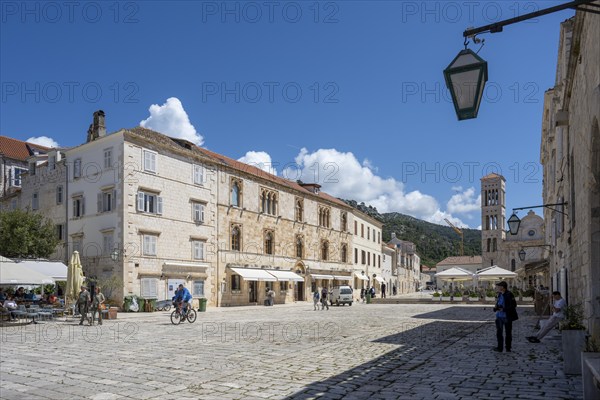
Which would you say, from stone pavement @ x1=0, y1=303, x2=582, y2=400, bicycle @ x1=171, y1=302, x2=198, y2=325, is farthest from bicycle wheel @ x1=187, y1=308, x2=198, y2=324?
stone pavement @ x1=0, y1=303, x2=582, y2=400

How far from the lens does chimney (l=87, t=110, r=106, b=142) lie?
1309 inches

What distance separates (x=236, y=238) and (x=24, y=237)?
548 inches

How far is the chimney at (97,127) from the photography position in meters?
33.2

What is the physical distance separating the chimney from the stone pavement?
19511 mm

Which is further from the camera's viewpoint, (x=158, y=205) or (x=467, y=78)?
(x=158, y=205)

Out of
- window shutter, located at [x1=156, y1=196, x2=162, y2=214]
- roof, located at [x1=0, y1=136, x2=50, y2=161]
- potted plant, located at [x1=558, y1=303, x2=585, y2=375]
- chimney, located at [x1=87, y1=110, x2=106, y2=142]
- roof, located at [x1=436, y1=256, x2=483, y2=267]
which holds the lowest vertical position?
roof, located at [x1=436, y1=256, x2=483, y2=267]

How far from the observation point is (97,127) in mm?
33312

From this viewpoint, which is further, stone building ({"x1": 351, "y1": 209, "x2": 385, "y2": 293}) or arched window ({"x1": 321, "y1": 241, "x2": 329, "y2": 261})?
stone building ({"x1": 351, "y1": 209, "x2": 385, "y2": 293})

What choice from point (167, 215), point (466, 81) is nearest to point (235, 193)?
point (167, 215)

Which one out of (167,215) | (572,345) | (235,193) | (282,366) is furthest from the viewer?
(235,193)

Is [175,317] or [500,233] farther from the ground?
[500,233]

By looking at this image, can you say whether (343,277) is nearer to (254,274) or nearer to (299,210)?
(299,210)

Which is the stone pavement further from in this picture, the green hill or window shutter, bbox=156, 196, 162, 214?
the green hill

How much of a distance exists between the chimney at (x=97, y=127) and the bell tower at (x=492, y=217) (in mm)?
63352
